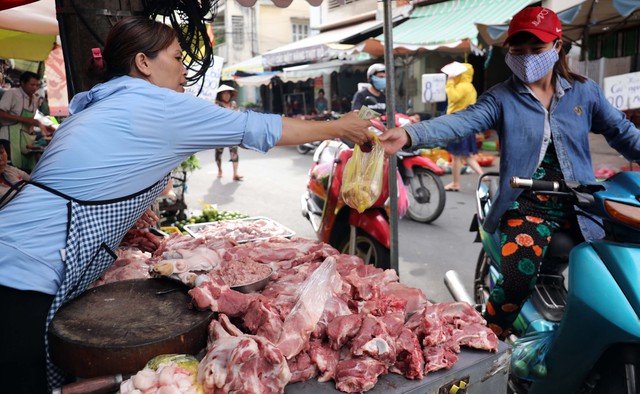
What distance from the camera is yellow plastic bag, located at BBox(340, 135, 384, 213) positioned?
3.00m

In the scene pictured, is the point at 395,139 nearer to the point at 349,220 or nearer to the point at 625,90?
the point at 349,220

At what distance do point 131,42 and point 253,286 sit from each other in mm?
1194

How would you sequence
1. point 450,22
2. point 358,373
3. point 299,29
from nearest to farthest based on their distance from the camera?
point 358,373 → point 450,22 → point 299,29

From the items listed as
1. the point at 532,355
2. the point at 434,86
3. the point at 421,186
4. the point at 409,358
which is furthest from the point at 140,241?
the point at 434,86

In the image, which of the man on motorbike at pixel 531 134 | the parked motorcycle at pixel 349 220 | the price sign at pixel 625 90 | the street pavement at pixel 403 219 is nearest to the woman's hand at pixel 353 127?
the man on motorbike at pixel 531 134

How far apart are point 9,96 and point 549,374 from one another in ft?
29.7

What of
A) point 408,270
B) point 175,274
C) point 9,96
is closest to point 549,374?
point 175,274

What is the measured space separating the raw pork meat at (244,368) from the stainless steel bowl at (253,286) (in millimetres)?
510

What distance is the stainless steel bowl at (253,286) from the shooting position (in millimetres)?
2262

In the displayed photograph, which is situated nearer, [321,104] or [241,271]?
[241,271]

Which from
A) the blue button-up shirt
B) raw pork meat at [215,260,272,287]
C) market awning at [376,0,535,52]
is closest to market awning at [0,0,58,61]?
the blue button-up shirt

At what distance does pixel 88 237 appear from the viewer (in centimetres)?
201

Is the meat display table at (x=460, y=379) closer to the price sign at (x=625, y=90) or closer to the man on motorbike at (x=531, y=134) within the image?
the man on motorbike at (x=531, y=134)

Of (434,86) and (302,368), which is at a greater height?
(434,86)
